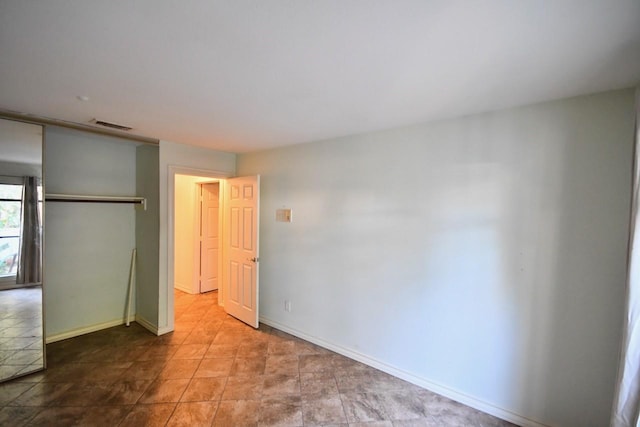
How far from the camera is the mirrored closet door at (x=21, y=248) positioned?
232 centimetres

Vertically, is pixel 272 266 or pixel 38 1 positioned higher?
pixel 38 1

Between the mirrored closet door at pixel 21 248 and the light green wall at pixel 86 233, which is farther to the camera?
the light green wall at pixel 86 233

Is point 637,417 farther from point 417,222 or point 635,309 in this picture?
point 417,222

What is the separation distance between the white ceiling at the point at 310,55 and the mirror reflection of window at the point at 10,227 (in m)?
0.72

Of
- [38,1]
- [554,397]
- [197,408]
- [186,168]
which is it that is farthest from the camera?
[186,168]

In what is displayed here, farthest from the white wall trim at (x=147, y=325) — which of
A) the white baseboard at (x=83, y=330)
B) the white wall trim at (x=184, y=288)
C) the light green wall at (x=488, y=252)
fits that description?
the light green wall at (x=488, y=252)

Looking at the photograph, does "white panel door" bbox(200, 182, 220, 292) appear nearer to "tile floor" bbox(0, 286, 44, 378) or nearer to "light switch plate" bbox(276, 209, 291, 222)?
"light switch plate" bbox(276, 209, 291, 222)

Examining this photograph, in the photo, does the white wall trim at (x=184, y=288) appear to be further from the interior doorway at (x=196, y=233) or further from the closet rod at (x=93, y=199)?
the closet rod at (x=93, y=199)

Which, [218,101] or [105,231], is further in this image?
[105,231]

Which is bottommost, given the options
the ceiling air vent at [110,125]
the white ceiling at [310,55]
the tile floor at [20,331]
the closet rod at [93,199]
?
the tile floor at [20,331]

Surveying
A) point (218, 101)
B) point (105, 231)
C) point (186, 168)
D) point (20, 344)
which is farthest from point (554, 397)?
point (105, 231)

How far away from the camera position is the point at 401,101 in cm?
198

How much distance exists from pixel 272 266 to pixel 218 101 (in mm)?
2298

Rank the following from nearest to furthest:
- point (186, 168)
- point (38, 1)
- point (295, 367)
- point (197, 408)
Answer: point (38, 1) < point (197, 408) < point (295, 367) < point (186, 168)
